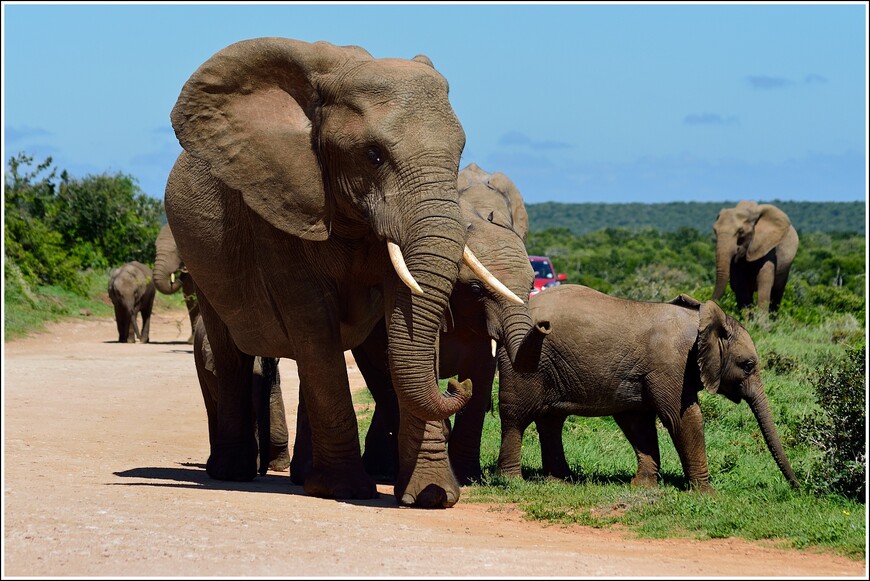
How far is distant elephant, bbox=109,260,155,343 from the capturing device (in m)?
24.2

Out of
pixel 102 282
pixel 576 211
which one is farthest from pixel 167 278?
pixel 576 211

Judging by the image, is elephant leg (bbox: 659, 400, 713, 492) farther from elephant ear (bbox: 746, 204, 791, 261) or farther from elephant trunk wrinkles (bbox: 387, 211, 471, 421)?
elephant ear (bbox: 746, 204, 791, 261)

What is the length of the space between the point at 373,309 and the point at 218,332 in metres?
1.57

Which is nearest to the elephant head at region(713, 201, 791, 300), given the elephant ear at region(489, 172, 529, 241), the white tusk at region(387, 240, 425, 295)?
the elephant ear at region(489, 172, 529, 241)

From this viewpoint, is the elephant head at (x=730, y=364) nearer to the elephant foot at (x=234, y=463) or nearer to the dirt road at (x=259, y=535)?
the dirt road at (x=259, y=535)

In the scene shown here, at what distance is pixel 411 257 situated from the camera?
7.35 meters

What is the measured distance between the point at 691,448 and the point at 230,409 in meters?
2.98

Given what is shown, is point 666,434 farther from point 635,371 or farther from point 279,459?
point 279,459

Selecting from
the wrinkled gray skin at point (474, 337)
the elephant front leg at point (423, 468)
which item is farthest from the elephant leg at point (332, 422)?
the wrinkled gray skin at point (474, 337)

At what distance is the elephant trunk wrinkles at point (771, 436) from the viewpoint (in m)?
9.04

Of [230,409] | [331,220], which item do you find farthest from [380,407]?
[331,220]

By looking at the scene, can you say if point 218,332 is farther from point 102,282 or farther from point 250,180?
point 102,282

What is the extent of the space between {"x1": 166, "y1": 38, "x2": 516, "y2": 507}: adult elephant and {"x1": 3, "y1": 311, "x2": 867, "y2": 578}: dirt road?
60cm

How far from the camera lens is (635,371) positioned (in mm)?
9406
